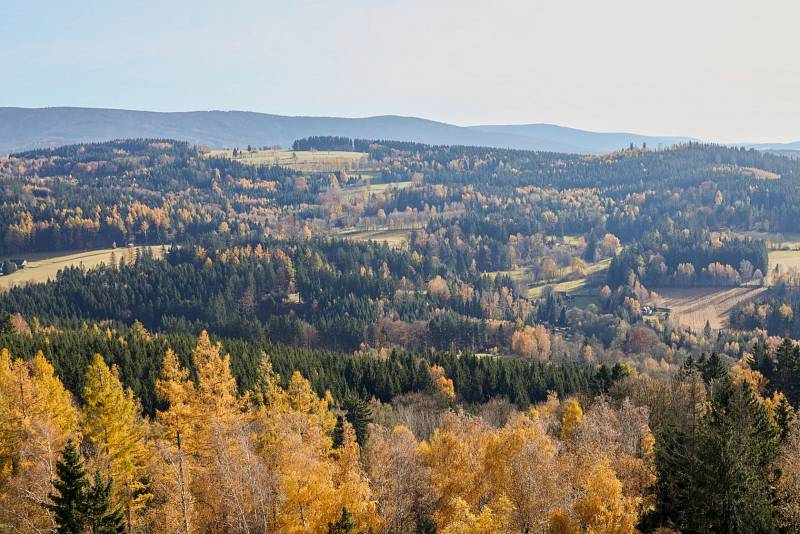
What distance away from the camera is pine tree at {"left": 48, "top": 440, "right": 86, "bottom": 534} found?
35.7 meters

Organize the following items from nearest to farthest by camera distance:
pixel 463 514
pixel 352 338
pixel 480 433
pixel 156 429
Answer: pixel 463 514
pixel 480 433
pixel 156 429
pixel 352 338

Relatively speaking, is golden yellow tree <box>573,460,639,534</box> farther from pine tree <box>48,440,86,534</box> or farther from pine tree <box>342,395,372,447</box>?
pine tree <box>342,395,372,447</box>

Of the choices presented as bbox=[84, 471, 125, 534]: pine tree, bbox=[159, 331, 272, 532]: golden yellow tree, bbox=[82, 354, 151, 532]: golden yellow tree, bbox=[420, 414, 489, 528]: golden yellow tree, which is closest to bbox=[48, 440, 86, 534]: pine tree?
bbox=[84, 471, 125, 534]: pine tree

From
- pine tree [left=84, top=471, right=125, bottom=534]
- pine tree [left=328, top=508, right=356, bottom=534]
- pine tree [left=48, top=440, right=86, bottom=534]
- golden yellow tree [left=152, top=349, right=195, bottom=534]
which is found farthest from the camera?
golden yellow tree [left=152, top=349, right=195, bottom=534]

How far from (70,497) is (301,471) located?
14.4 metres

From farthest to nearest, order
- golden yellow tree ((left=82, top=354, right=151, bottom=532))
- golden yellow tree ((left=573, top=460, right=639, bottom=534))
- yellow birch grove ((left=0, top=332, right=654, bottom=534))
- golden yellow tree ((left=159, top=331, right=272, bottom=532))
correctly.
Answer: golden yellow tree ((left=82, top=354, right=151, bottom=532))
golden yellow tree ((left=159, top=331, right=272, bottom=532))
yellow birch grove ((left=0, top=332, right=654, bottom=534))
golden yellow tree ((left=573, top=460, right=639, bottom=534))

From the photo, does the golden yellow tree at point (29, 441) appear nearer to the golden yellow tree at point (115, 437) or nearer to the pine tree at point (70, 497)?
the golden yellow tree at point (115, 437)

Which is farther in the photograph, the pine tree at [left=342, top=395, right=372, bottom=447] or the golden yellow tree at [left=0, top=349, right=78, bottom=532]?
the pine tree at [left=342, top=395, right=372, bottom=447]

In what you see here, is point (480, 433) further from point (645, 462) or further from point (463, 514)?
point (463, 514)

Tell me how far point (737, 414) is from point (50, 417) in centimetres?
5587

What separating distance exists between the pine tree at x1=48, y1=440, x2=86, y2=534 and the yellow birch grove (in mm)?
6810

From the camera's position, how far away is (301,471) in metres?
45.8

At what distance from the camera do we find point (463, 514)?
41.7 metres

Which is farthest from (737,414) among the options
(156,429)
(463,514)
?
(156,429)
